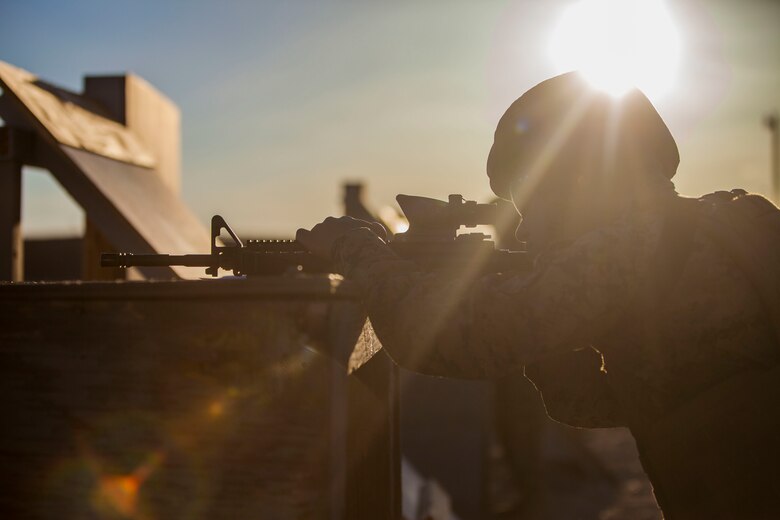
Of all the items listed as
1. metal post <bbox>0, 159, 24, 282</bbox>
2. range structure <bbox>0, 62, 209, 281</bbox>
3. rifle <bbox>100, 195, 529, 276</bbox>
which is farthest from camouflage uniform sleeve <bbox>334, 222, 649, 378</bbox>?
metal post <bbox>0, 159, 24, 282</bbox>

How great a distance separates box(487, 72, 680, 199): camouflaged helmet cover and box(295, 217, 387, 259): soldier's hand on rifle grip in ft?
1.62

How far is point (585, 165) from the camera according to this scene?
222 cm

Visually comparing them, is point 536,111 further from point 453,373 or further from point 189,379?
point 189,379

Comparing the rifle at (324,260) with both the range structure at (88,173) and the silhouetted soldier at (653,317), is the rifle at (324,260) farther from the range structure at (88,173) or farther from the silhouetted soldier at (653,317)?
A: the range structure at (88,173)

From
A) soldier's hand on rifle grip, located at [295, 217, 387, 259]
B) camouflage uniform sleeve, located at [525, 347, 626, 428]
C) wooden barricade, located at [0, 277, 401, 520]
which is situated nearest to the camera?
wooden barricade, located at [0, 277, 401, 520]

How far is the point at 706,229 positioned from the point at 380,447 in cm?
109

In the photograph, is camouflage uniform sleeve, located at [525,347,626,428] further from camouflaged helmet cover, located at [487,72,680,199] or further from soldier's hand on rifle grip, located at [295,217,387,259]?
soldier's hand on rifle grip, located at [295,217,387,259]

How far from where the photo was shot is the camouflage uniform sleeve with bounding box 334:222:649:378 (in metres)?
1.84

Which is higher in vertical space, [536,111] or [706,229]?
[536,111]

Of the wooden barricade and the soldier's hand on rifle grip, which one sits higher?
the soldier's hand on rifle grip

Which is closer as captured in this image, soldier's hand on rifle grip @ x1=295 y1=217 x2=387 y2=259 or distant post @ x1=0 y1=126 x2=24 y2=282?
soldier's hand on rifle grip @ x1=295 y1=217 x2=387 y2=259

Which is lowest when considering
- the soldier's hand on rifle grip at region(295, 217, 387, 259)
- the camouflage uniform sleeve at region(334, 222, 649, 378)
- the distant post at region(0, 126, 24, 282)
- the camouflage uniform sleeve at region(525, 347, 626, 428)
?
the camouflage uniform sleeve at region(525, 347, 626, 428)

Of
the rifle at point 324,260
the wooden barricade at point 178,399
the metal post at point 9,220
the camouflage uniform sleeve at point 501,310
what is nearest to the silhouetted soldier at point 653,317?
the camouflage uniform sleeve at point 501,310

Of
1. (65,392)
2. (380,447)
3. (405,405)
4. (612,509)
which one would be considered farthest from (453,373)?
(612,509)
